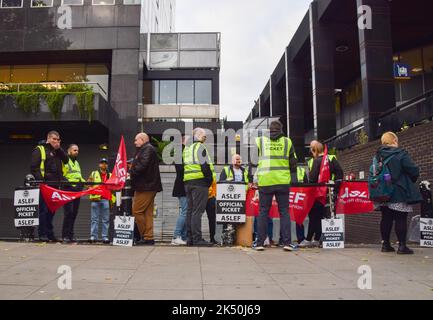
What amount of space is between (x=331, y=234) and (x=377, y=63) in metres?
9.54

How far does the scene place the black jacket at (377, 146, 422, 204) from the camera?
6996 millimetres

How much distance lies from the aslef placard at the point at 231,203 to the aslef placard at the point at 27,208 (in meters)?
3.79

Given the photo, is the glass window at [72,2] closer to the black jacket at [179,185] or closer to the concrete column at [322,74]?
the concrete column at [322,74]

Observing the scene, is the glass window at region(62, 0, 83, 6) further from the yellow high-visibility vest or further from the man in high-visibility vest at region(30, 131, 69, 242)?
the yellow high-visibility vest

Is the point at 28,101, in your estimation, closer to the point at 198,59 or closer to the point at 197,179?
the point at 198,59

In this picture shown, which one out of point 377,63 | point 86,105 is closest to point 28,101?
point 86,105

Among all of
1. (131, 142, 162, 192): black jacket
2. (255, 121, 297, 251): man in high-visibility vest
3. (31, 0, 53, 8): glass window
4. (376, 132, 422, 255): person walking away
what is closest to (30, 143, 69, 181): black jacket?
(131, 142, 162, 192): black jacket

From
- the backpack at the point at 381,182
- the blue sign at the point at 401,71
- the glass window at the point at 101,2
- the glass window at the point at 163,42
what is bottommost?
the backpack at the point at 381,182

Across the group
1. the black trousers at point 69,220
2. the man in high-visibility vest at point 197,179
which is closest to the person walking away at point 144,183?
the man in high-visibility vest at point 197,179

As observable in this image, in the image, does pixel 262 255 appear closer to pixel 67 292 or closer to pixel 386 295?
pixel 386 295

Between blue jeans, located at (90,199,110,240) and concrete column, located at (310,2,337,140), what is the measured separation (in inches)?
530

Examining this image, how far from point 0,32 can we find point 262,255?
2264cm

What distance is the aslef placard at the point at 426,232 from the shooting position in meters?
8.18

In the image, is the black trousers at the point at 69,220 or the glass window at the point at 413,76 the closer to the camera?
the black trousers at the point at 69,220
